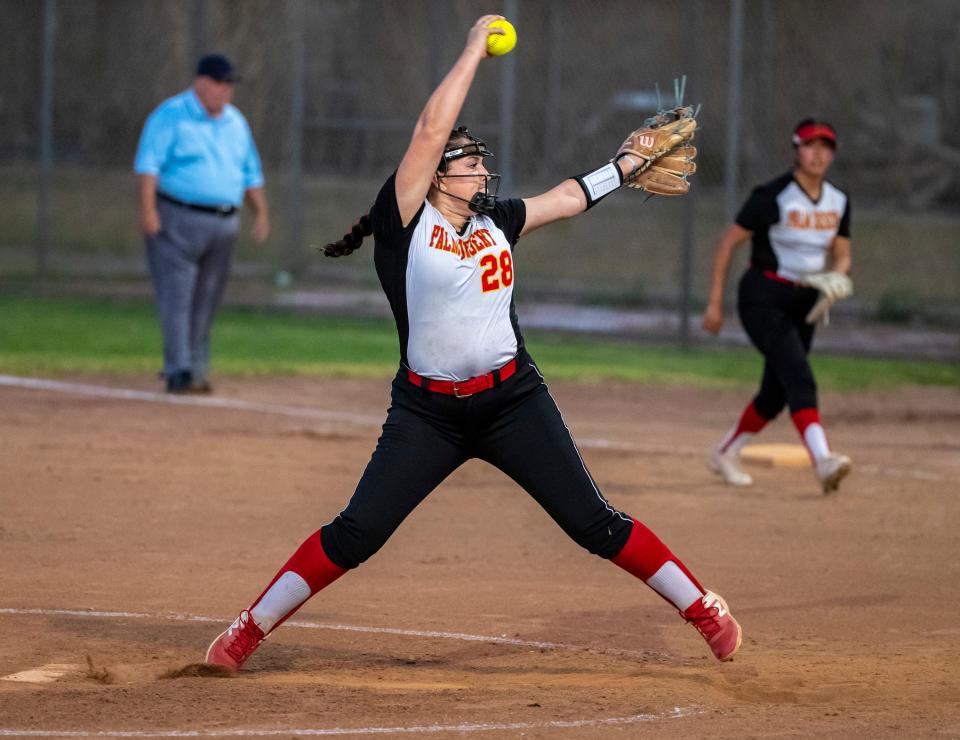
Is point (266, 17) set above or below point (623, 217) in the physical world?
above

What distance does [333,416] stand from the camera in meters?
11.7

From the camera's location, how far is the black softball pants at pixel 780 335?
897 centimetres

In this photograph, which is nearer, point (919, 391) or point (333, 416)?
point (333, 416)

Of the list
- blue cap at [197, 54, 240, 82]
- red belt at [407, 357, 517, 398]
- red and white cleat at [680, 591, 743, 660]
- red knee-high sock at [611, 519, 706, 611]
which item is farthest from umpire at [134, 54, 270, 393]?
red and white cleat at [680, 591, 743, 660]

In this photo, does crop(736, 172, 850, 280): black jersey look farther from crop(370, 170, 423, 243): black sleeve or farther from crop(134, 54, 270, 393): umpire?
crop(134, 54, 270, 393): umpire

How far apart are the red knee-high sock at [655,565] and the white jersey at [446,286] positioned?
2.58 ft

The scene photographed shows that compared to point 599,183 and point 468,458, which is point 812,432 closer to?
point 599,183

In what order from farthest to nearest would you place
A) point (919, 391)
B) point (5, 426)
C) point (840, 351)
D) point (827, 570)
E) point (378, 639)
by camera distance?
point (840, 351)
point (919, 391)
point (5, 426)
point (827, 570)
point (378, 639)

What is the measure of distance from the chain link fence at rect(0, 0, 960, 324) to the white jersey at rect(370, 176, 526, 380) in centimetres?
1010

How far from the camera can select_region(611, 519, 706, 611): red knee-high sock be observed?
18.6ft

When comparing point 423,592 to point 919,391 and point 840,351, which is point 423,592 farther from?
point 840,351

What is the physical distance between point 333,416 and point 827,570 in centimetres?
493

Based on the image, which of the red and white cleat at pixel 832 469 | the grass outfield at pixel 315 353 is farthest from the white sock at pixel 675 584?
the grass outfield at pixel 315 353

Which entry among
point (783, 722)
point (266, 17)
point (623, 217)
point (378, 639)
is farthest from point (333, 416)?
point (623, 217)
